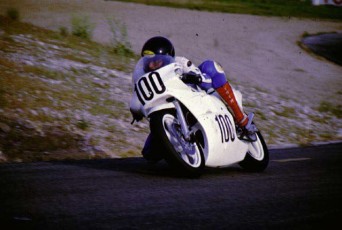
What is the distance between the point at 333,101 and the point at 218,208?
13.7 m

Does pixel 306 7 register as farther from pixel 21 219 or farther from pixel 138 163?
pixel 21 219

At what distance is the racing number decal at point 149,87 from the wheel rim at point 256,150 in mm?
1723

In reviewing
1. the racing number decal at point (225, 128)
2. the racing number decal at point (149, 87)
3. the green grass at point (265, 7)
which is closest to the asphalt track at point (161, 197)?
the racing number decal at point (225, 128)

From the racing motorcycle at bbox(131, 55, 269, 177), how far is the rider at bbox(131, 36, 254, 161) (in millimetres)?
89

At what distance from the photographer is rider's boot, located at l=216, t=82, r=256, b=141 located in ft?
27.1

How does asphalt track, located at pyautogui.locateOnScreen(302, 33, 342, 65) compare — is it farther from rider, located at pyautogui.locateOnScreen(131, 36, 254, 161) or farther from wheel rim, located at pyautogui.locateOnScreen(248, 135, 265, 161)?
rider, located at pyautogui.locateOnScreen(131, 36, 254, 161)

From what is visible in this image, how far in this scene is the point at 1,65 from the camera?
13844 millimetres

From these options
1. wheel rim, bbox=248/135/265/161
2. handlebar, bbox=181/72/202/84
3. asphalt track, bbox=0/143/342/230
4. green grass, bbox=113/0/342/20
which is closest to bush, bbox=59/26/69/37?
asphalt track, bbox=0/143/342/230

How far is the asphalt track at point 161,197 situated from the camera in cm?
525

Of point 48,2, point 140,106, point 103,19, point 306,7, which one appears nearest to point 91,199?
point 140,106

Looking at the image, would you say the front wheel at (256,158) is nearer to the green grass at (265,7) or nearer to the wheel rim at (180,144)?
the wheel rim at (180,144)

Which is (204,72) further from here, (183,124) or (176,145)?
(176,145)

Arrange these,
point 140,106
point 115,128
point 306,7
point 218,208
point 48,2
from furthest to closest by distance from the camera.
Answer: point 306,7, point 48,2, point 115,128, point 140,106, point 218,208

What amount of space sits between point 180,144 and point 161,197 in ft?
4.31
